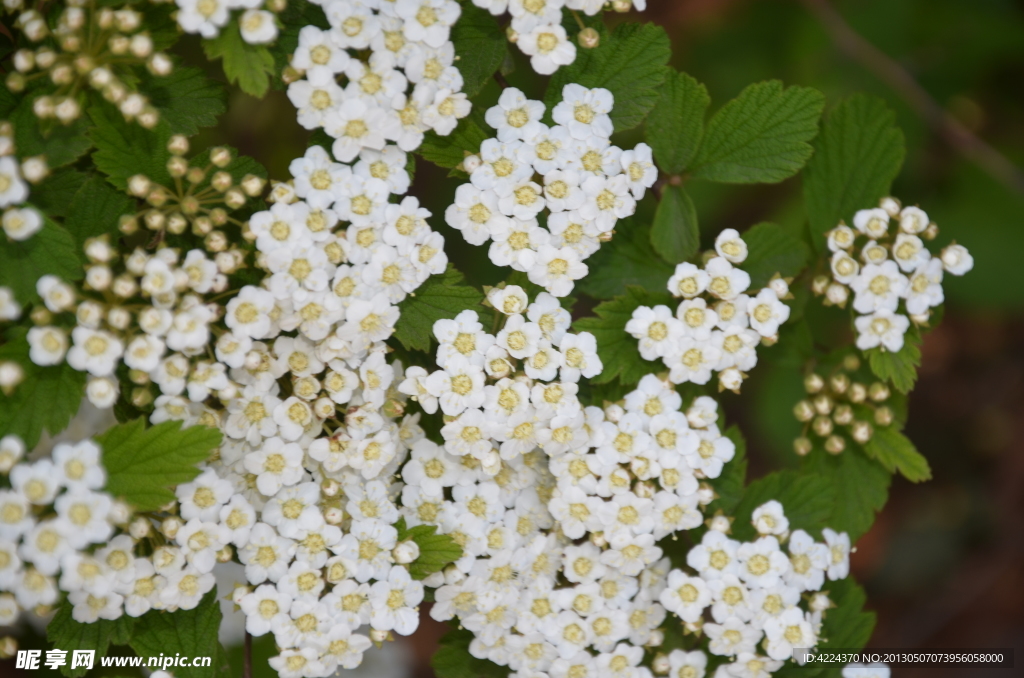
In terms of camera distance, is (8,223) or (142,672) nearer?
(8,223)

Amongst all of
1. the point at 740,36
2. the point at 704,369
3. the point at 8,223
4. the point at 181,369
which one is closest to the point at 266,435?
the point at 181,369

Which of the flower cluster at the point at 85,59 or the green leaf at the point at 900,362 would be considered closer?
the flower cluster at the point at 85,59

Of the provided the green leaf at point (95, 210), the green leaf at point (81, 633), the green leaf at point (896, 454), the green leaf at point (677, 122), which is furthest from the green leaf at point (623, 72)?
the green leaf at point (81, 633)

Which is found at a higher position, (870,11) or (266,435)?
(870,11)

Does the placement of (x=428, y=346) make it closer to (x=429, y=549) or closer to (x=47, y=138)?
(x=429, y=549)

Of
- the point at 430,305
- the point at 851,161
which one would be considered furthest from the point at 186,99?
the point at 851,161

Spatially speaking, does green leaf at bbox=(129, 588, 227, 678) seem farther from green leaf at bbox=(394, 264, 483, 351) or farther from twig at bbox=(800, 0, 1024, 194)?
twig at bbox=(800, 0, 1024, 194)

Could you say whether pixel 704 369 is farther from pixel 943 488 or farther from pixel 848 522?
pixel 943 488

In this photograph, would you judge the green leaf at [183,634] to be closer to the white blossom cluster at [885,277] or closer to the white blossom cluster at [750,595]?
the white blossom cluster at [750,595]
